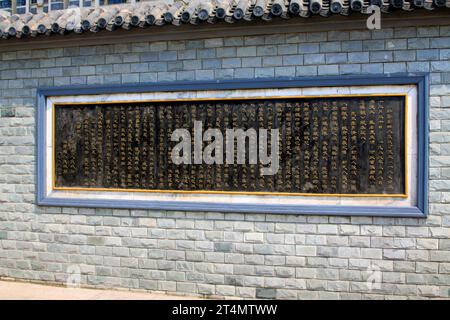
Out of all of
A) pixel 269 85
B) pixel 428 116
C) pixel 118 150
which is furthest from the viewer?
pixel 118 150

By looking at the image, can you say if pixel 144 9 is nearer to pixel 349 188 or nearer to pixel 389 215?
pixel 349 188

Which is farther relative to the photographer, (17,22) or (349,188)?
(17,22)

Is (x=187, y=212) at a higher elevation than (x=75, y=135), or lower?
lower

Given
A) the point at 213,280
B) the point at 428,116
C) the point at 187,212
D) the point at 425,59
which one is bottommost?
the point at 213,280

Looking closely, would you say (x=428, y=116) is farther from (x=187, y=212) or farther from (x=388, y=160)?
(x=187, y=212)

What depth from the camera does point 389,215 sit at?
21.0 feet

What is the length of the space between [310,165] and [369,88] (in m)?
1.10

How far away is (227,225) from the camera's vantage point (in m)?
6.94

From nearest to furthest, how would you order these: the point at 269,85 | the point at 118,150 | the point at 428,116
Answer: the point at 428,116
the point at 269,85
the point at 118,150

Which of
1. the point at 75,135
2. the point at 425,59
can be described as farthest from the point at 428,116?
the point at 75,135

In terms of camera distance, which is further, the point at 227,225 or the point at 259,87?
the point at 227,225

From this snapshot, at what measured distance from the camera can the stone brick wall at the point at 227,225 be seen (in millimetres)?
6367

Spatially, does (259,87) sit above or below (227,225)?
above

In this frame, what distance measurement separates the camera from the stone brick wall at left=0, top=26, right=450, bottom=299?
6.37 m
